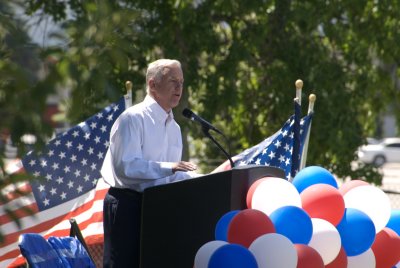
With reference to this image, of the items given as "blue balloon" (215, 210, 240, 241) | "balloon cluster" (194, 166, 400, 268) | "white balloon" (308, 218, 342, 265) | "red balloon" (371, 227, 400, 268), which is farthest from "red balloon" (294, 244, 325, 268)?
"red balloon" (371, 227, 400, 268)

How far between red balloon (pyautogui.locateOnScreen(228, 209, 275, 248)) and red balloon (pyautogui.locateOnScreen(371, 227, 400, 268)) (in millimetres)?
859

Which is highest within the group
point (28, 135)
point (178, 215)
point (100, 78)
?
point (100, 78)

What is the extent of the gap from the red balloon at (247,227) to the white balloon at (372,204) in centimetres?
85

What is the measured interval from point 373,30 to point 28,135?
9.17 meters

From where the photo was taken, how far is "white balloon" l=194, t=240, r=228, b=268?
14.6 feet

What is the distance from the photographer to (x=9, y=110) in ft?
6.86

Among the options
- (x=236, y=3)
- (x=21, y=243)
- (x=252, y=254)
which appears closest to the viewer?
(x=252, y=254)

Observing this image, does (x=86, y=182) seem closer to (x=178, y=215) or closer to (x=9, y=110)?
(x=178, y=215)

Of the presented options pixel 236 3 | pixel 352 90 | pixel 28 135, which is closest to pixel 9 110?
pixel 28 135

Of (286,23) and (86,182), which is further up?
(286,23)

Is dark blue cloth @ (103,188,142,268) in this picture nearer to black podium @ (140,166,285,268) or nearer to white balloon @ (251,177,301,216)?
black podium @ (140,166,285,268)

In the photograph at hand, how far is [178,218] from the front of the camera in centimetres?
459

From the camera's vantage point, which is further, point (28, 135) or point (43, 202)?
point (43, 202)

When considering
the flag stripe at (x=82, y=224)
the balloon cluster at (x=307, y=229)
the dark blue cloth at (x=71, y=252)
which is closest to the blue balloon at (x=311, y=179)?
the balloon cluster at (x=307, y=229)
